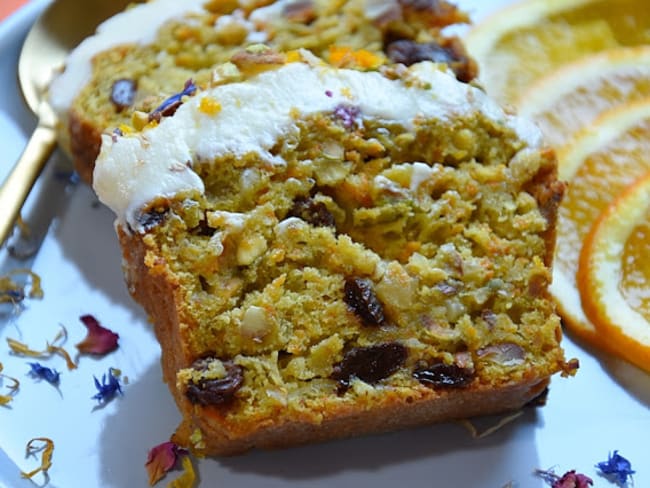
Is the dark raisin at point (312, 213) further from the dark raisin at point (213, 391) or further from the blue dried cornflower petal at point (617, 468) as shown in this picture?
the blue dried cornflower petal at point (617, 468)

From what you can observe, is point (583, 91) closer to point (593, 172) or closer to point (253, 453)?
point (593, 172)

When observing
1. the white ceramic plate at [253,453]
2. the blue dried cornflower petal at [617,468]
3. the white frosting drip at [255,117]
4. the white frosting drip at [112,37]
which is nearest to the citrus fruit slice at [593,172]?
the white ceramic plate at [253,453]

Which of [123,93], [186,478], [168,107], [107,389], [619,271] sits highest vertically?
[168,107]

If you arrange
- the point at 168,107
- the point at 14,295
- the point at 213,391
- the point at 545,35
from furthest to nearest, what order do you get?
the point at 545,35 < the point at 14,295 < the point at 168,107 < the point at 213,391

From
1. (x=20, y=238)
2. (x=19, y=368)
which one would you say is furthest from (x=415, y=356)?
(x=20, y=238)

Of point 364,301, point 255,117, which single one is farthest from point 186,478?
point 255,117

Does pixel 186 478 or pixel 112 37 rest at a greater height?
pixel 112 37

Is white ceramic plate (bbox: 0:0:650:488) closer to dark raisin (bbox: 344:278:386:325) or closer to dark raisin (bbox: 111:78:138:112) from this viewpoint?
dark raisin (bbox: 344:278:386:325)
